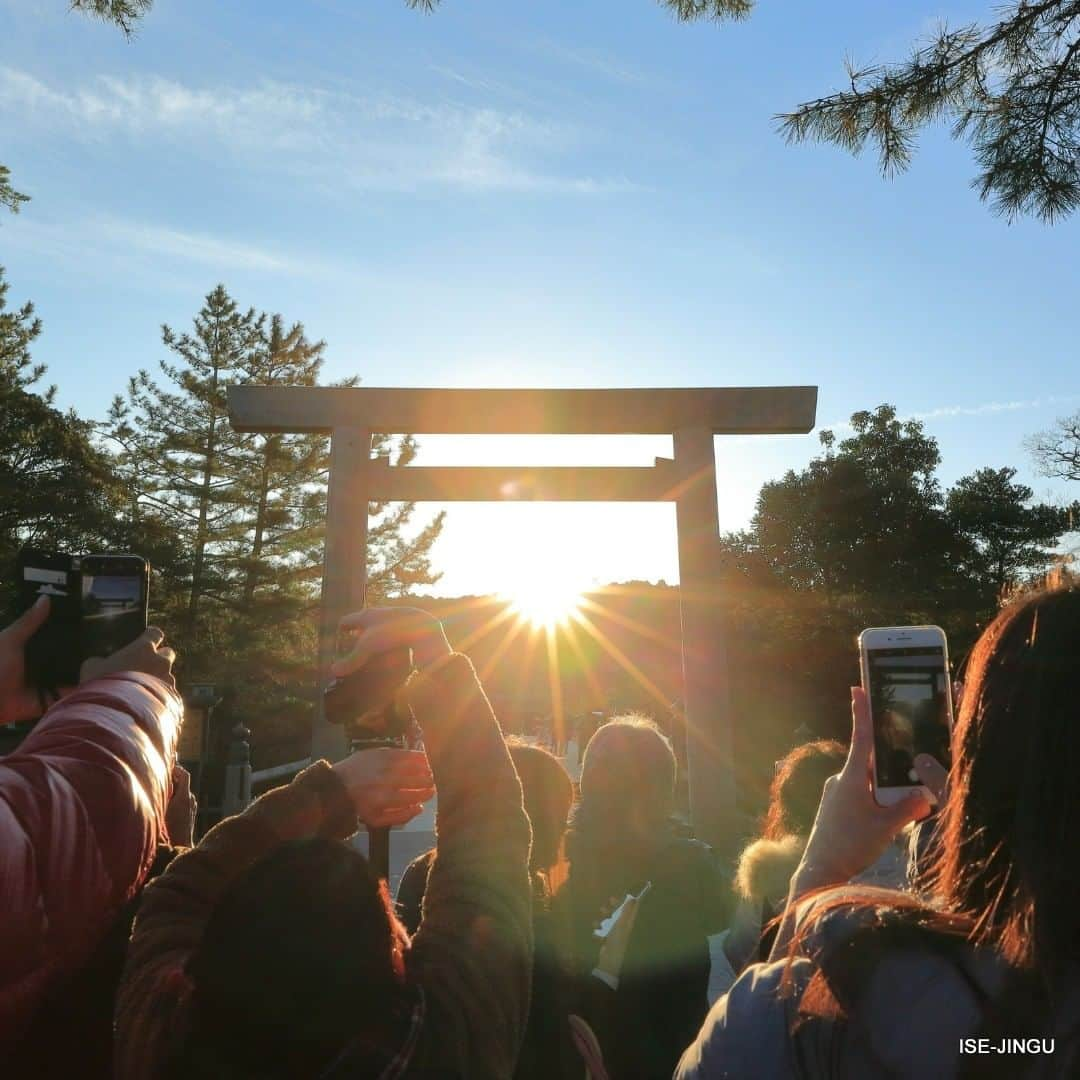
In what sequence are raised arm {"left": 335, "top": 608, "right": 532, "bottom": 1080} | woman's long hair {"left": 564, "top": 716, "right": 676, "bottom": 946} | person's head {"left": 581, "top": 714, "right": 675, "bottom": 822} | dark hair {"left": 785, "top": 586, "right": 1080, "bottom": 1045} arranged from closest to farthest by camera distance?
dark hair {"left": 785, "top": 586, "right": 1080, "bottom": 1045} → raised arm {"left": 335, "top": 608, "right": 532, "bottom": 1080} → woman's long hair {"left": 564, "top": 716, "right": 676, "bottom": 946} → person's head {"left": 581, "top": 714, "right": 675, "bottom": 822}

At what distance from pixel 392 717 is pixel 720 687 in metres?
5.27

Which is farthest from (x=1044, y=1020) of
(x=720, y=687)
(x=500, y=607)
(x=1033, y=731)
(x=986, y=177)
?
(x=500, y=607)

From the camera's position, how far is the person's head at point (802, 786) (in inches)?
98.3

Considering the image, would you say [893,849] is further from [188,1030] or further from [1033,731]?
[188,1030]

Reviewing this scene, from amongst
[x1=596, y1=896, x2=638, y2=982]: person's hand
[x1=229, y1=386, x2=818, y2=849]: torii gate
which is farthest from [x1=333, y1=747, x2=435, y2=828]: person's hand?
[x1=229, y1=386, x2=818, y2=849]: torii gate

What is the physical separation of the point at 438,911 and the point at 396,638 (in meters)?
0.34

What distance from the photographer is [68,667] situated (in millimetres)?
1326

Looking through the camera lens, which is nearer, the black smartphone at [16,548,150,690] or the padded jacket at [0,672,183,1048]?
the padded jacket at [0,672,183,1048]

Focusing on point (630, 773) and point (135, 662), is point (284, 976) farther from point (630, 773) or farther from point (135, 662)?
point (630, 773)

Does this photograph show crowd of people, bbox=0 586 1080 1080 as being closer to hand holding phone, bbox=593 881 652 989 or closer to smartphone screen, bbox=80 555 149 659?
smartphone screen, bbox=80 555 149 659

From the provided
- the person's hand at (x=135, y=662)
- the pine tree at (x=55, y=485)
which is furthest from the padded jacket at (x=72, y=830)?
the pine tree at (x=55, y=485)

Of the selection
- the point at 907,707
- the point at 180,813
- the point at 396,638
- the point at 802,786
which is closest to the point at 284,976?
the point at 396,638

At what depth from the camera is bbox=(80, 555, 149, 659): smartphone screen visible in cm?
140

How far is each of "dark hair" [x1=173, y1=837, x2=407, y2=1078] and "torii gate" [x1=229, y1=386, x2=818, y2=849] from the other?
210 inches
